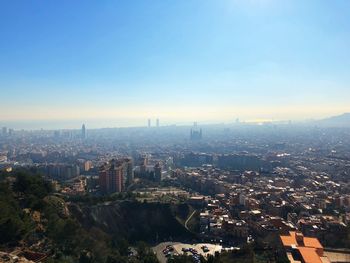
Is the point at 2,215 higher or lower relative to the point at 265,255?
higher

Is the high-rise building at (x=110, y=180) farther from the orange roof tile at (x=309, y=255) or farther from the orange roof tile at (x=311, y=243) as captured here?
the orange roof tile at (x=309, y=255)

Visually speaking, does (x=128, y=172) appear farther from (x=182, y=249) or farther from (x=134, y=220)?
(x=182, y=249)

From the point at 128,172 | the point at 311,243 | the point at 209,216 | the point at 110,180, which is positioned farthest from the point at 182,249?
the point at 128,172

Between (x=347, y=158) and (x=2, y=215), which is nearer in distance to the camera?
(x=2, y=215)

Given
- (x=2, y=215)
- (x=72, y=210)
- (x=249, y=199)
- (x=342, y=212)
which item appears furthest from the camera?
(x=249, y=199)

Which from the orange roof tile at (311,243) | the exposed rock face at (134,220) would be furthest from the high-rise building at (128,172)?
the orange roof tile at (311,243)

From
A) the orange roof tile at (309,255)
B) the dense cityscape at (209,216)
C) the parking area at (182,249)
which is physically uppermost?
the orange roof tile at (309,255)

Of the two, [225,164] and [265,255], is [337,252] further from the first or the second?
[225,164]

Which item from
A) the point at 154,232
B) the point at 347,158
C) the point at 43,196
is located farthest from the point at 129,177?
the point at 347,158
